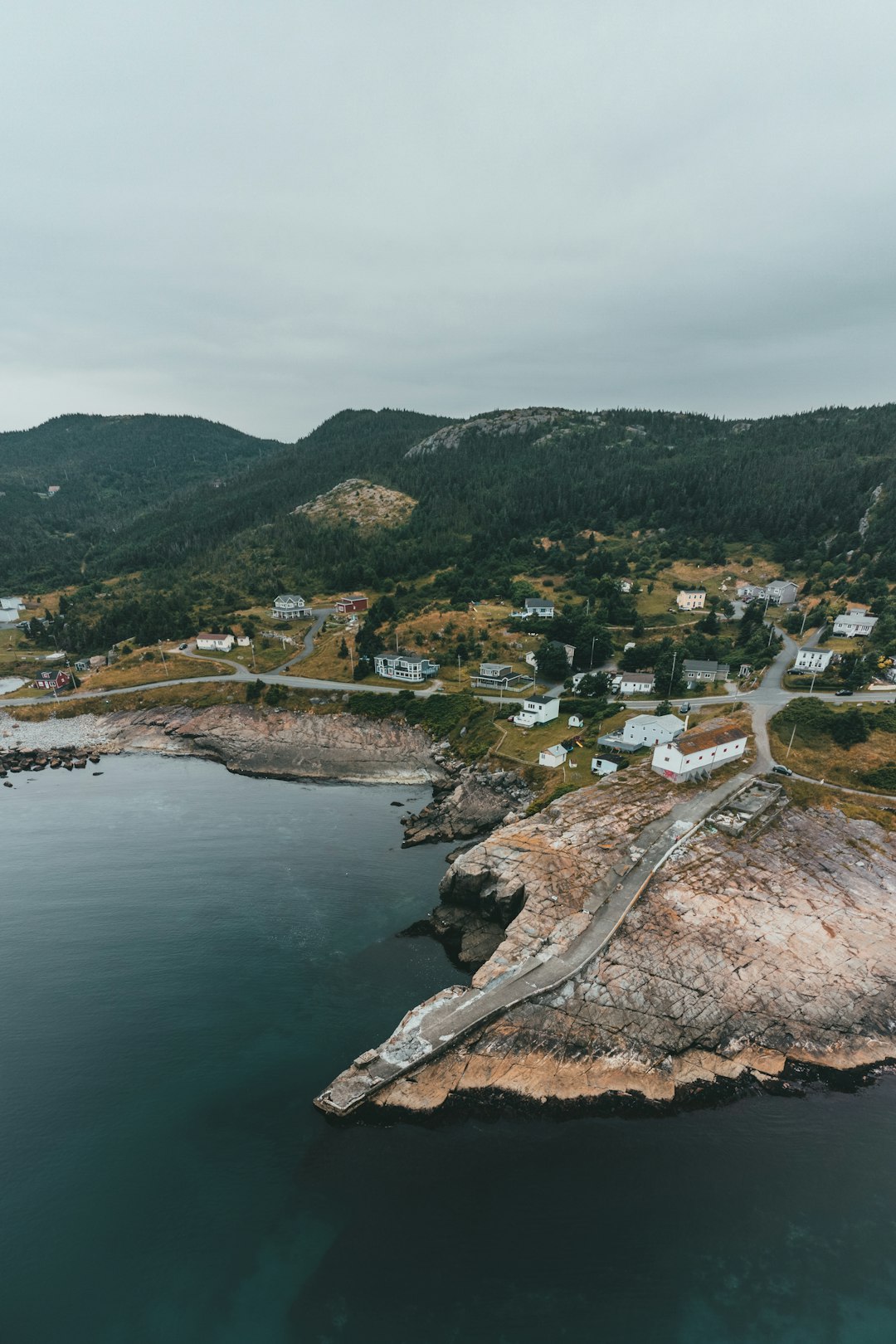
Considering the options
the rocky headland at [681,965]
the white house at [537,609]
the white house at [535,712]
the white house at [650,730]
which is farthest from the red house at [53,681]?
the white house at [650,730]

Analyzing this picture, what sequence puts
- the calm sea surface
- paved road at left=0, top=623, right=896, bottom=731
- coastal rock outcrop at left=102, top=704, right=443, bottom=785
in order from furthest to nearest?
coastal rock outcrop at left=102, top=704, right=443, bottom=785, paved road at left=0, top=623, right=896, bottom=731, the calm sea surface

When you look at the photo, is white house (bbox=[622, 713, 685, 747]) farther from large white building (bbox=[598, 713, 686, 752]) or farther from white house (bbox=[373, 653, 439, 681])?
white house (bbox=[373, 653, 439, 681])

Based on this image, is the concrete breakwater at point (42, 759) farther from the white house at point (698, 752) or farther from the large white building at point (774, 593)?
the large white building at point (774, 593)

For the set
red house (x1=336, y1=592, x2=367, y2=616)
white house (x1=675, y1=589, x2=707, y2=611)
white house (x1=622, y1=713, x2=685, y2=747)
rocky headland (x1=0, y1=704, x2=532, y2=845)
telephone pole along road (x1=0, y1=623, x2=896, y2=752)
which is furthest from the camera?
red house (x1=336, y1=592, x2=367, y2=616)

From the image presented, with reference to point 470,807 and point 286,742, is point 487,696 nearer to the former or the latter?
point 470,807

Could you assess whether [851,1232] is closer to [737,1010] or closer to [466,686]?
[737,1010]

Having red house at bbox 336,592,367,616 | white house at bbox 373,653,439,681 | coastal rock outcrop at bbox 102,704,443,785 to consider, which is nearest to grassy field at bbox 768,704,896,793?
coastal rock outcrop at bbox 102,704,443,785

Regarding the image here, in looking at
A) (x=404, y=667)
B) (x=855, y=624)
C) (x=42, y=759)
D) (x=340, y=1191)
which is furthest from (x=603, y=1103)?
(x=855, y=624)

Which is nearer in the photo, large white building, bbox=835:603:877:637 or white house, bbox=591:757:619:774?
white house, bbox=591:757:619:774
